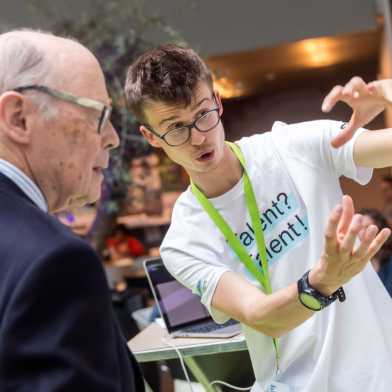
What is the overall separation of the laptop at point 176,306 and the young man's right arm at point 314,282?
113 centimetres

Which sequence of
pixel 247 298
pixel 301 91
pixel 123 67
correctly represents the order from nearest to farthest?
pixel 247 298
pixel 123 67
pixel 301 91

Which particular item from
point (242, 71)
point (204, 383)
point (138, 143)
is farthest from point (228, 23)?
point (204, 383)

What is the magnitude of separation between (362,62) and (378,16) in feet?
7.00

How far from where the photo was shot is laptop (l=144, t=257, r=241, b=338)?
2.59 meters

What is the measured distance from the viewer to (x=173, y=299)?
2709mm

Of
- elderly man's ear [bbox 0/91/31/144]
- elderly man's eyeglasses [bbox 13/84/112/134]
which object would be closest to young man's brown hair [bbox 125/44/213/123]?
elderly man's eyeglasses [bbox 13/84/112/134]

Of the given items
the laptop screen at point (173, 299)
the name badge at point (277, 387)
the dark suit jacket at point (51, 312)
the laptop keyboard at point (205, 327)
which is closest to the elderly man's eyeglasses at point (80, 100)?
the dark suit jacket at point (51, 312)

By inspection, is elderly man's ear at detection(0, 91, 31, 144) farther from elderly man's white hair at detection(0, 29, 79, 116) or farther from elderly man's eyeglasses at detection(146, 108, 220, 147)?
elderly man's eyeglasses at detection(146, 108, 220, 147)

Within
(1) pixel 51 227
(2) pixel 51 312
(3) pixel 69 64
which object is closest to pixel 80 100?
(3) pixel 69 64

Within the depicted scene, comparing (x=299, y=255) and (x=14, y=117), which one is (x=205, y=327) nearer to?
(x=299, y=255)

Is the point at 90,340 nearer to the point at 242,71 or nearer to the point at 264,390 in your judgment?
the point at 264,390

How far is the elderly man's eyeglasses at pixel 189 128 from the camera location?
60.3 inches

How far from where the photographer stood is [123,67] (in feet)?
14.1

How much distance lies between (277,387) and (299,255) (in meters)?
0.29
